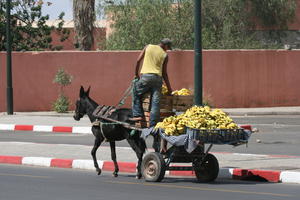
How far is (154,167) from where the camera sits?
46.5 feet

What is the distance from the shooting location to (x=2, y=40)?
40594 millimetres

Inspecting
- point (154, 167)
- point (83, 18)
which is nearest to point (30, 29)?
point (83, 18)

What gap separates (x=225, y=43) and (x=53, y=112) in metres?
9.27

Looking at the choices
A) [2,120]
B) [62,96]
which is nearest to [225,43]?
[62,96]

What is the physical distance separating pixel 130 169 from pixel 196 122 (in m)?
2.65

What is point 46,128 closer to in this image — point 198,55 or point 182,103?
point 198,55

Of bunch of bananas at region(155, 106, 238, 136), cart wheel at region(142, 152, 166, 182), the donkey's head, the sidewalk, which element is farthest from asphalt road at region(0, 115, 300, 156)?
cart wheel at region(142, 152, 166, 182)

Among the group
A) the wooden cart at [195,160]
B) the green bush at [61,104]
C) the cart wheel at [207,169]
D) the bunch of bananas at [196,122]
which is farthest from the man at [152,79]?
the green bush at [61,104]

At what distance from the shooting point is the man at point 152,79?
48.7ft

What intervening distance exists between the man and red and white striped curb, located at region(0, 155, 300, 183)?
1.27m

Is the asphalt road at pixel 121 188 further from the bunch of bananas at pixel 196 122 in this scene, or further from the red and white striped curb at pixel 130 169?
the bunch of bananas at pixel 196 122

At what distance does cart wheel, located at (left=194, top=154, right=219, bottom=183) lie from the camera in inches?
562

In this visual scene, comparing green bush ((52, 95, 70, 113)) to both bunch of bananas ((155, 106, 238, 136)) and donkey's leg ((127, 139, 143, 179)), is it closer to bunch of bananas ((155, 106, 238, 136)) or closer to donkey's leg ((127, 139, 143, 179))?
donkey's leg ((127, 139, 143, 179))

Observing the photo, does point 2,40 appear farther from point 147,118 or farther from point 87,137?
point 147,118
